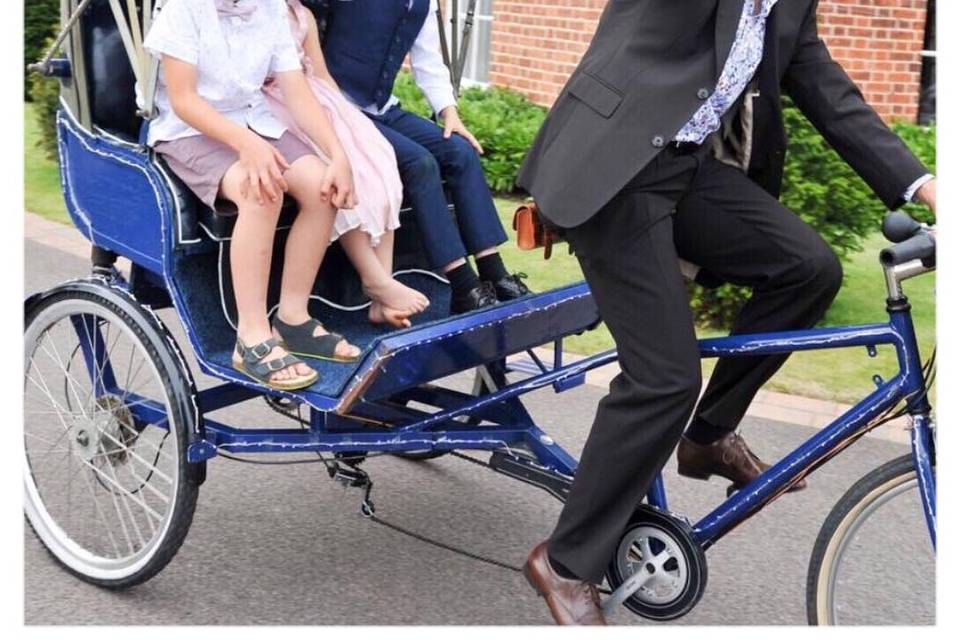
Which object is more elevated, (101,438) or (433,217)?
(433,217)

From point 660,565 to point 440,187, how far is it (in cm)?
132

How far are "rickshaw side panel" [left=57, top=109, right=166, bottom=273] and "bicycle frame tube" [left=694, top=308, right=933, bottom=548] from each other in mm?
1479

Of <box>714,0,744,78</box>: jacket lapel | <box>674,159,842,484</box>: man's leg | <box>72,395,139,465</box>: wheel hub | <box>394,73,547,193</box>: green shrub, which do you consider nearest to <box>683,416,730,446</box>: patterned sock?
<box>674,159,842,484</box>: man's leg

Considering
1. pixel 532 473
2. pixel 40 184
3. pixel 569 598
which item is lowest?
pixel 40 184

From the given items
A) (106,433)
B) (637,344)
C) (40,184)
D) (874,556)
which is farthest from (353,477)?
(40,184)

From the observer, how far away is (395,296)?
3953 millimetres

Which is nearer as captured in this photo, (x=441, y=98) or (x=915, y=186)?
(x=915, y=186)

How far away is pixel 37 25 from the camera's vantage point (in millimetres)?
12461

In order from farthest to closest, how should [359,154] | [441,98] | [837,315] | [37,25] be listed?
[37,25]
[837,315]
[441,98]
[359,154]

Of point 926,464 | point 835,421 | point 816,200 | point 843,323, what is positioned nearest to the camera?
point 926,464

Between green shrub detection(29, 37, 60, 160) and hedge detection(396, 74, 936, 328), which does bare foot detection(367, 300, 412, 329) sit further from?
green shrub detection(29, 37, 60, 160)

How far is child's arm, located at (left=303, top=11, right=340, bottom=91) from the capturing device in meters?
3.94

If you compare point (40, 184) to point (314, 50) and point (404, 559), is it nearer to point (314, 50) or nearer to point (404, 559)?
point (314, 50)

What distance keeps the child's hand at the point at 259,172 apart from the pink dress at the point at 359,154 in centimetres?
23
